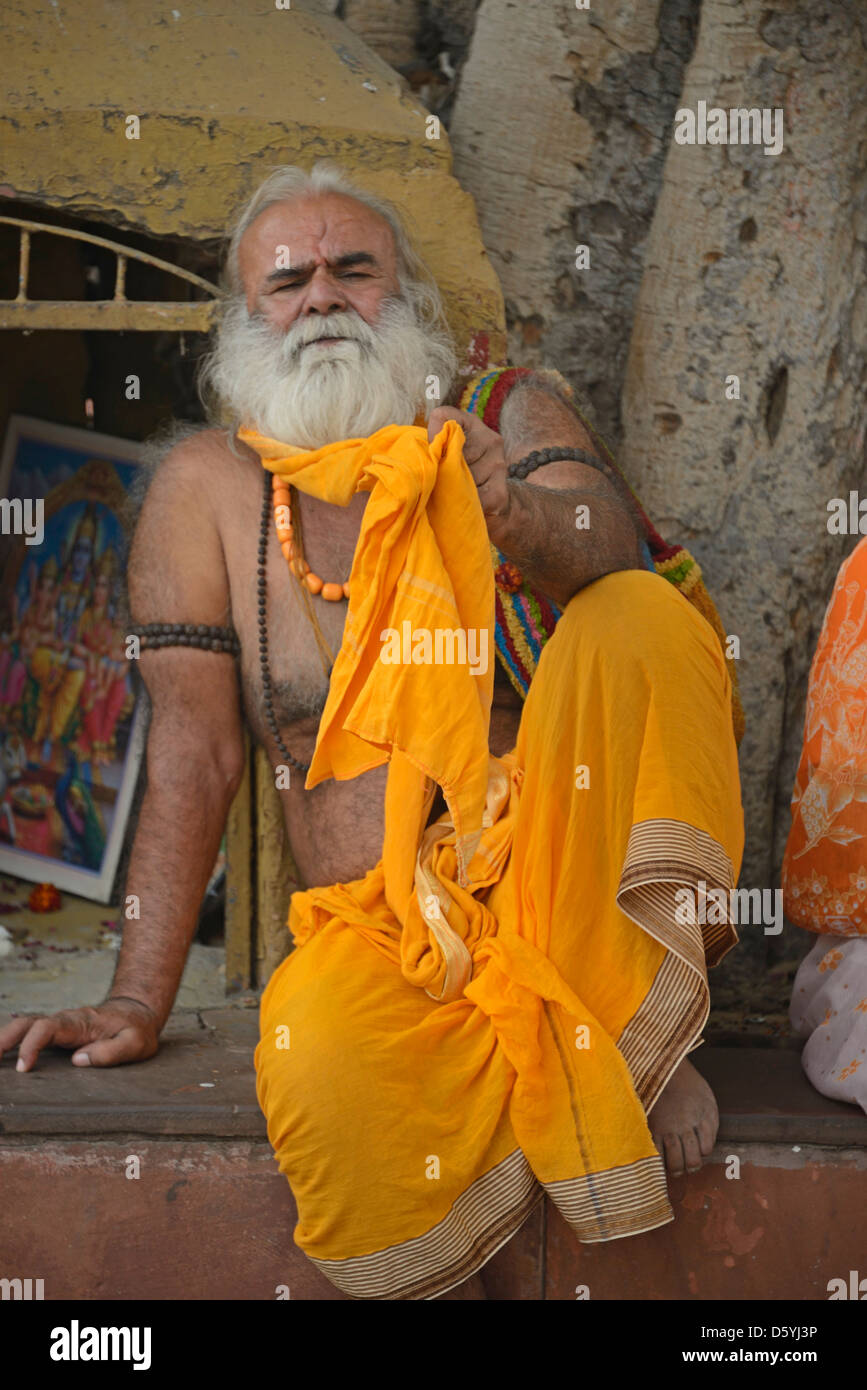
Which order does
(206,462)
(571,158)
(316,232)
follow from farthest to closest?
(571,158), (206,462), (316,232)

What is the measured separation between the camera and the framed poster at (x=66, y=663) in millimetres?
4184

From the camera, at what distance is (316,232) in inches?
117

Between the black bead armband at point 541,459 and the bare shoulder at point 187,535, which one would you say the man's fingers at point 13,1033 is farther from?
the black bead armband at point 541,459

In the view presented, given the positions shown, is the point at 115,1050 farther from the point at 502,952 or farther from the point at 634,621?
the point at 634,621

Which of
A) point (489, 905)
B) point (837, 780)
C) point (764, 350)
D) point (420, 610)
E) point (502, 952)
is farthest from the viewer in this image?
point (764, 350)

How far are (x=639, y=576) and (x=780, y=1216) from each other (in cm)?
109

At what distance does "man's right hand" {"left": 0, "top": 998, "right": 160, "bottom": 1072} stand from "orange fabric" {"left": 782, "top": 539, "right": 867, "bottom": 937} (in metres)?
1.26

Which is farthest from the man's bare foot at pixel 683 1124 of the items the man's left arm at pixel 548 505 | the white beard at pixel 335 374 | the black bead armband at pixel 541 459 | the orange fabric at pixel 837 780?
the white beard at pixel 335 374

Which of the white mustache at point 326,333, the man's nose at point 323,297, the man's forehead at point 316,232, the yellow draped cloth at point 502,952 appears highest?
the man's forehead at point 316,232

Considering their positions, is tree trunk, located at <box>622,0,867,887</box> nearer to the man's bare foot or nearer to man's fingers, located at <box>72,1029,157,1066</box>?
the man's bare foot

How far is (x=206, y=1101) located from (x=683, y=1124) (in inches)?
32.0

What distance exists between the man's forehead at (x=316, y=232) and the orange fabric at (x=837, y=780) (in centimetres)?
118

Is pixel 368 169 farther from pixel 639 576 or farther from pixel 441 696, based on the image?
pixel 441 696

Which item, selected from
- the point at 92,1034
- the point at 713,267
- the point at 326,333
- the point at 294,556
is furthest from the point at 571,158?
the point at 92,1034
